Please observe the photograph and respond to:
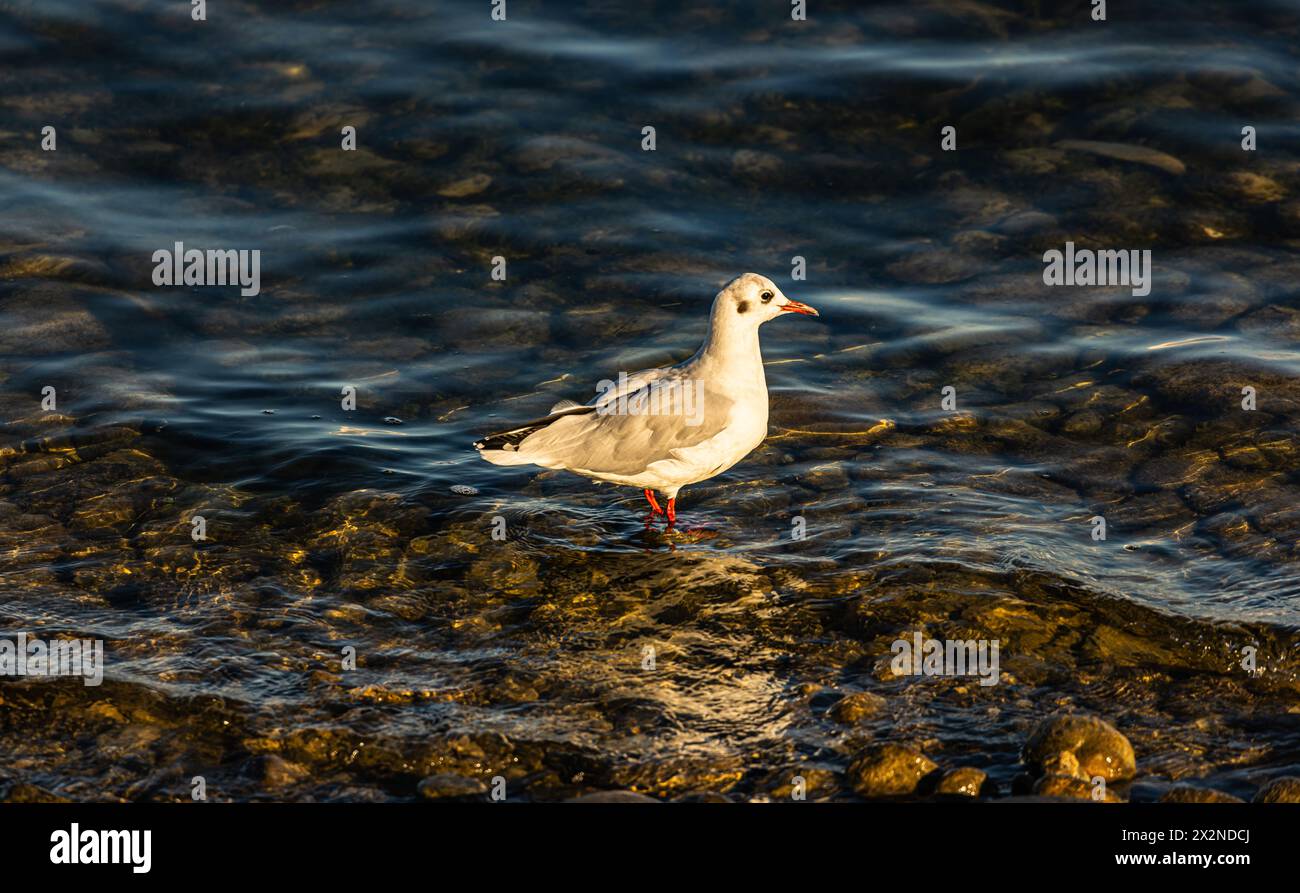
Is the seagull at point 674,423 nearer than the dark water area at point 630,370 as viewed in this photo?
No

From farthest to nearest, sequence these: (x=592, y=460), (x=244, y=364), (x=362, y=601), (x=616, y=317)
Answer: (x=616, y=317)
(x=244, y=364)
(x=592, y=460)
(x=362, y=601)

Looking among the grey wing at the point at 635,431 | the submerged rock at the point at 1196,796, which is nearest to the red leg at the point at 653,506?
the grey wing at the point at 635,431

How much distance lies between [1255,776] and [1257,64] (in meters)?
12.4

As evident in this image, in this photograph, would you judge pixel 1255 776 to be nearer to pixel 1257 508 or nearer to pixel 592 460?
pixel 1257 508

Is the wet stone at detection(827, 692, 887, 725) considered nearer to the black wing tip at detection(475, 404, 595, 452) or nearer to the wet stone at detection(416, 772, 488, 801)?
the wet stone at detection(416, 772, 488, 801)

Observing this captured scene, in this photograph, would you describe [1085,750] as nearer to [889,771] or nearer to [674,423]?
[889,771]

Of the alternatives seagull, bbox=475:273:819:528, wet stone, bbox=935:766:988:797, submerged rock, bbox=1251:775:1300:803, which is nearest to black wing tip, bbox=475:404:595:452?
seagull, bbox=475:273:819:528

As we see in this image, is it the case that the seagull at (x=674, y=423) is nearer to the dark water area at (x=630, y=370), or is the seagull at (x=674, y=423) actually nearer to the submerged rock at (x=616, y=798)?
the dark water area at (x=630, y=370)

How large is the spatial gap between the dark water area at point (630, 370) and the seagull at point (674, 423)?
603 millimetres

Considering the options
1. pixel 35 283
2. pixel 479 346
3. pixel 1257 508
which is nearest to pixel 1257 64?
pixel 1257 508

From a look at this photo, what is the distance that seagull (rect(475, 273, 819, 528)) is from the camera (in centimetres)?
1009

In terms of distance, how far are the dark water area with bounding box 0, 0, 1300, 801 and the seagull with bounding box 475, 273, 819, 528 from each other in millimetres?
603

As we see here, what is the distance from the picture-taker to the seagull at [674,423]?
10.1 m

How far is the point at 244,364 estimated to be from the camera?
1314cm
